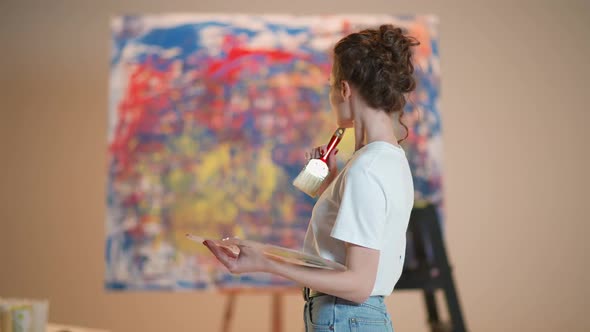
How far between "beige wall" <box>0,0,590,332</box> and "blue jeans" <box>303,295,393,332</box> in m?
2.54

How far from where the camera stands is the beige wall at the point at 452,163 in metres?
3.72

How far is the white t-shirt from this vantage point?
46.1 inches

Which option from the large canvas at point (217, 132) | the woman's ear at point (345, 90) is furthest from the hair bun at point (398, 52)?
the large canvas at point (217, 132)

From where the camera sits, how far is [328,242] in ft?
4.14

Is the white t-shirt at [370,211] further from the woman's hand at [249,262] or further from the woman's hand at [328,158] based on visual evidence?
the woman's hand at [328,158]

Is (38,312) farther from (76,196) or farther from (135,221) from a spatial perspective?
(76,196)

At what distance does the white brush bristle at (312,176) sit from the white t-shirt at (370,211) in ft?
0.58

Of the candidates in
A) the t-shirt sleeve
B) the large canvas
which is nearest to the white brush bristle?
the t-shirt sleeve

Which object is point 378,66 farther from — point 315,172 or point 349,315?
point 349,315

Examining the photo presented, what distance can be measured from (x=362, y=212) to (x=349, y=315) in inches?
8.6

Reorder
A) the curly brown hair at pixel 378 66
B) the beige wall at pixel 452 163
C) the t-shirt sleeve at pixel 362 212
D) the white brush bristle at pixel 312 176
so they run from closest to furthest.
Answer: the t-shirt sleeve at pixel 362 212 → the curly brown hair at pixel 378 66 → the white brush bristle at pixel 312 176 → the beige wall at pixel 452 163

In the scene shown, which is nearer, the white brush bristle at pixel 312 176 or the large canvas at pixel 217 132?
the white brush bristle at pixel 312 176

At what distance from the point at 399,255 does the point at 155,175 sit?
2.51m

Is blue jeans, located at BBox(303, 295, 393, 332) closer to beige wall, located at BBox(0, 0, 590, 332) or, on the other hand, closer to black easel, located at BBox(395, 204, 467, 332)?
black easel, located at BBox(395, 204, 467, 332)
